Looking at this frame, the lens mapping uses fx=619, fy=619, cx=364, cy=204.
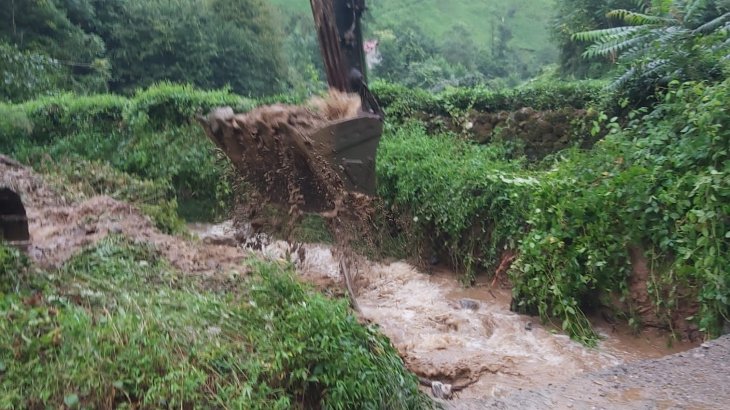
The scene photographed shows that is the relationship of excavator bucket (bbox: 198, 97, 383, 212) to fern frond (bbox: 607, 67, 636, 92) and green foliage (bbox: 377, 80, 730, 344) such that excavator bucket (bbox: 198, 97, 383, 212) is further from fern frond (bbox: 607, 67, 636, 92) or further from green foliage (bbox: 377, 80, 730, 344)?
fern frond (bbox: 607, 67, 636, 92)

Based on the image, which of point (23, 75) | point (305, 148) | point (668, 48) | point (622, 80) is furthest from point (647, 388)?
point (23, 75)

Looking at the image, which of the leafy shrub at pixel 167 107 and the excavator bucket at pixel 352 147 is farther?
the leafy shrub at pixel 167 107

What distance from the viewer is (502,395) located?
4.43m

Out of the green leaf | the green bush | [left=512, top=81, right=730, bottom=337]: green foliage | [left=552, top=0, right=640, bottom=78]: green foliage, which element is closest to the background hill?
[left=552, top=0, right=640, bottom=78]: green foliage

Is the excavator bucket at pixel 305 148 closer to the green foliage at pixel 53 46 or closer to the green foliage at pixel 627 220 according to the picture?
the green foliage at pixel 627 220

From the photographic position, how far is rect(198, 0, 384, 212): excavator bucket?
212 inches

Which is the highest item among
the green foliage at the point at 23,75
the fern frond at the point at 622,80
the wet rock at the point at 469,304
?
the green foliage at the point at 23,75

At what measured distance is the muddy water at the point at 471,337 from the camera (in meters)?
5.02

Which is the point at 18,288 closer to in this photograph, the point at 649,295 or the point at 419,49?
the point at 649,295

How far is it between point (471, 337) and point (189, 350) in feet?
11.8

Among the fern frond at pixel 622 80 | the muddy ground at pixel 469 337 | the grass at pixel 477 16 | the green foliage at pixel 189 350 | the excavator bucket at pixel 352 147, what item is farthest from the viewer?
the grass at pixel 477 16

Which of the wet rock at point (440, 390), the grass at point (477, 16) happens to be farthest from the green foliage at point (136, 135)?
the grass at point (477, 16)

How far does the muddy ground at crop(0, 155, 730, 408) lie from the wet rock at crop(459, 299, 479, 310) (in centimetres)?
2

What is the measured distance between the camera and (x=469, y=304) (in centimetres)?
711
